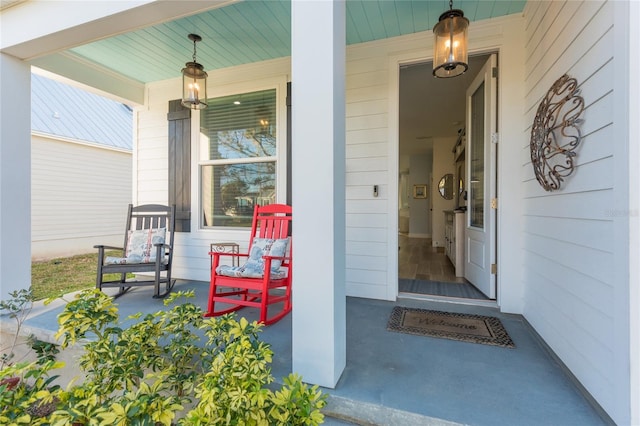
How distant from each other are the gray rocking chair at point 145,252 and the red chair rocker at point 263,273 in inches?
31.1

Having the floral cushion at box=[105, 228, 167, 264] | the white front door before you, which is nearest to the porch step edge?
the white front door

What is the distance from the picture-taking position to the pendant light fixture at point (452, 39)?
6.84 ft

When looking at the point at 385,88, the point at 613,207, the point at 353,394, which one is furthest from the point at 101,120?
the point at 613,207

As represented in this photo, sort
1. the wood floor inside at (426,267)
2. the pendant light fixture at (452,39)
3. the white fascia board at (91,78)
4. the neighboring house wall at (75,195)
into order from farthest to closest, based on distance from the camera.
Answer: the neighboring house wall at (75,195)
the wood floor inside at (426,267)
the white fascia board at (91,78)
the pendant light fixture at (452,39)

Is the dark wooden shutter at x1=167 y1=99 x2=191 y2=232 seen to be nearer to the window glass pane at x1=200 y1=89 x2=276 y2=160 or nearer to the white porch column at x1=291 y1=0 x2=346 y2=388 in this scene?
the window glass pane at x1=200 y1=89 x2=276 y2=160

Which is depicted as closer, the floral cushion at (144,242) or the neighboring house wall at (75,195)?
the floral cushion at (144,242)

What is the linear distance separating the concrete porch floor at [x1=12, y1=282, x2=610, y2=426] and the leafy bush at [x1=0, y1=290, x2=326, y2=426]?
417 millimetres

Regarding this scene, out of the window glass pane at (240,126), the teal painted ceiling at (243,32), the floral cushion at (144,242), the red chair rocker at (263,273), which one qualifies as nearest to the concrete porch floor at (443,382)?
the red chair rocker at (263,273)

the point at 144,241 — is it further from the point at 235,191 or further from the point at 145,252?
the point at 235,191

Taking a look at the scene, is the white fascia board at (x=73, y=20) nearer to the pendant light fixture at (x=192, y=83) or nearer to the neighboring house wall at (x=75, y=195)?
the pendant light fixture at (x=192, y=83)

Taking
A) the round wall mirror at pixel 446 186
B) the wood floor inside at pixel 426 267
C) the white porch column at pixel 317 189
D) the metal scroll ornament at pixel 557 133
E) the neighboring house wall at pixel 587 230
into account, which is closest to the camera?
the neighboring house wall at pixel 587 230

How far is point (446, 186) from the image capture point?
691 cm

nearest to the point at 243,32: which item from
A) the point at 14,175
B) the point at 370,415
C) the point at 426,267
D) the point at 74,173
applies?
the point at 14,175

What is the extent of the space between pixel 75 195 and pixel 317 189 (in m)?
7.97
